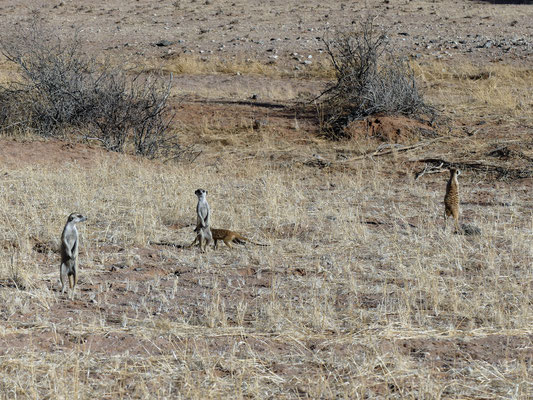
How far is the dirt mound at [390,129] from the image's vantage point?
14.9 m

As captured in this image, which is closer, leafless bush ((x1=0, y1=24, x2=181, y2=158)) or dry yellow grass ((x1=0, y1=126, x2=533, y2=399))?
dry yellow grass ((x1=0, y1=126, x2=533, y2=399))

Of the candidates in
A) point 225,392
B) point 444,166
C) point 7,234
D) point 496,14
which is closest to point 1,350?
point 225,392

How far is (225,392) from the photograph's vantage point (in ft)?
13.9

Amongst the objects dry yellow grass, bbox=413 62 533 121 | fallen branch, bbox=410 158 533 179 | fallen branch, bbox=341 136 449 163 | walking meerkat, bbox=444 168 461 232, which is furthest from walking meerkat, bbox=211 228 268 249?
dry yellow grass, bbox=413 62 533 121

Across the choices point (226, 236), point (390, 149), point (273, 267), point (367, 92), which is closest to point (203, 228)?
point (226, 236)

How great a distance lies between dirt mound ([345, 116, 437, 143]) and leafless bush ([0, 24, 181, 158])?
3.65 metres

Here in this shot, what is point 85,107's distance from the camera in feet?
47.3

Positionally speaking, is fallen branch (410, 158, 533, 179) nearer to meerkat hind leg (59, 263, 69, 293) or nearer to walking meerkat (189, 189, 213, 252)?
walking meerkat (189, 189, 213, 252)

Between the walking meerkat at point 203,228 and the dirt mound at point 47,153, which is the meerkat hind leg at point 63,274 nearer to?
the walking meerkat at point 203,228

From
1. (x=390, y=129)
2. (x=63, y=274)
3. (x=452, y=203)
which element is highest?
(x=63, y=274)

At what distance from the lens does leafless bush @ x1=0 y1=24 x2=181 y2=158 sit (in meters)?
14.0

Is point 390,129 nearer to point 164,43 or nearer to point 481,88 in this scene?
point 481,88

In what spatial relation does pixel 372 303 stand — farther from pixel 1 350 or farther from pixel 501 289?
pixel 1 350

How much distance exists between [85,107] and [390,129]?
594cm
